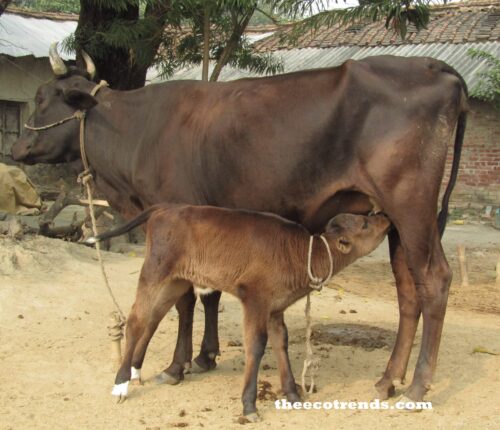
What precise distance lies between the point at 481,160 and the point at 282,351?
529 inches

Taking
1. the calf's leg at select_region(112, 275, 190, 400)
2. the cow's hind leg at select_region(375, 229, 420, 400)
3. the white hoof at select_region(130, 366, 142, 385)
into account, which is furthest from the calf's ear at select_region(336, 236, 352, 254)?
the white hoof at select_region(130, 366, 142, 385)

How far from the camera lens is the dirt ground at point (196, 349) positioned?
488 centimetres

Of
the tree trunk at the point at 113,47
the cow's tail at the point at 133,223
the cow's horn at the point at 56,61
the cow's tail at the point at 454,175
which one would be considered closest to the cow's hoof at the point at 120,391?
the cow's tail at the point at 133,223

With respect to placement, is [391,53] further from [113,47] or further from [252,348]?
[252,348]

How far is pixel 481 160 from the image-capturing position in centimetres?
1747

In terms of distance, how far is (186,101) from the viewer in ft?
19.3

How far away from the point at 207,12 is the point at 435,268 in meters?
5.12

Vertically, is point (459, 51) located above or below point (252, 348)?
above

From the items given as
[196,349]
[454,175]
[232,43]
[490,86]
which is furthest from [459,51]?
[196,349]

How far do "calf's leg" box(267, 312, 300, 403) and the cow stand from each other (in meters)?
0.68

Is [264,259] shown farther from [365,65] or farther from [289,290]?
[365,65]

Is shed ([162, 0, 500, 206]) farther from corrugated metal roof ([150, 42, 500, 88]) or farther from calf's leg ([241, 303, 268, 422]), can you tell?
calf's leg ([241, 303, 268, 422])

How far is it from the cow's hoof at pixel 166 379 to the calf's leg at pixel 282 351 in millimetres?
835

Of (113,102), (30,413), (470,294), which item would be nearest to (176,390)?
(30,413)
